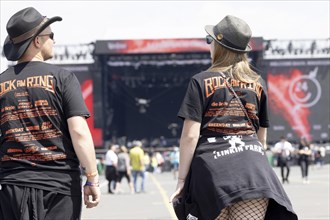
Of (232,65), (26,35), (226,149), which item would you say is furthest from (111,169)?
(226,149)

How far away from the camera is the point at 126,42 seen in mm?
45188

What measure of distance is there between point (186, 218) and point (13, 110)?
46.7 inches

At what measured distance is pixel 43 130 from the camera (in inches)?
192

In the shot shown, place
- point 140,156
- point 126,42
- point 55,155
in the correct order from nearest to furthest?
point 55,155 < point 140,156 < point 126,42

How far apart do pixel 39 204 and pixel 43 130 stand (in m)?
0.42

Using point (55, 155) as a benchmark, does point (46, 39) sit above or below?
above

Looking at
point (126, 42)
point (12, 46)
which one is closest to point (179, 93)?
point (126, 42)

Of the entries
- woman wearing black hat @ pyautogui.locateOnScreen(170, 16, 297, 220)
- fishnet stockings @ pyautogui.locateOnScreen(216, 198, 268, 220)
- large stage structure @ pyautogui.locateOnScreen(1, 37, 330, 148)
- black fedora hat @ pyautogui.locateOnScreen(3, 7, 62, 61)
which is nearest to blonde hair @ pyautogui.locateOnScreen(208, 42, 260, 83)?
woman wearing black hat @ pyautogui.locateOnScreen(170, 16, 297, 220)

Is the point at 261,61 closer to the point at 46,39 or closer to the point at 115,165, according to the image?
the point at 115,165

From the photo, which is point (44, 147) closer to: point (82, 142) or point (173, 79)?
point (82, 142)

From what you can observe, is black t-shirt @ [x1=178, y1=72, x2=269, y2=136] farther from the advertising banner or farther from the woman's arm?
the advertising banner

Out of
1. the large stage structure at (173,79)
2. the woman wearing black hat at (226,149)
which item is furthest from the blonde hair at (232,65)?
the large stage structure at (173,79)

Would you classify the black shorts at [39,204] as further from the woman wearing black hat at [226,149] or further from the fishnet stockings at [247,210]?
the fishnet stockings at [247,210]

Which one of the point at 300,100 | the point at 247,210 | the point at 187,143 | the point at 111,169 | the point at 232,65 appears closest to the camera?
the point at 247,210
